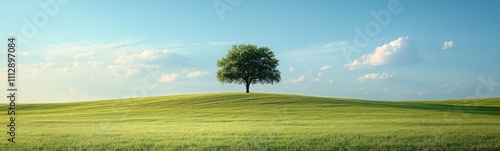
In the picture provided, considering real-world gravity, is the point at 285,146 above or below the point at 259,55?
below

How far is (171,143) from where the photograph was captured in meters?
16.7

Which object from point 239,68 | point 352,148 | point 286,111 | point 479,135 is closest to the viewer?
point 352,148

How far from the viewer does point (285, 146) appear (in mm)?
15977

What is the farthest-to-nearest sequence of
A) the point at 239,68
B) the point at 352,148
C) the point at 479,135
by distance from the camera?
the point at 239,68
the point at 479,135
the point at 352,148

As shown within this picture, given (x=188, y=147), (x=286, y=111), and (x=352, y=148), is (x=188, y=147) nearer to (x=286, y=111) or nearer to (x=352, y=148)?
(x=352, y=148)

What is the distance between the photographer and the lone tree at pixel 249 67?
252 feet

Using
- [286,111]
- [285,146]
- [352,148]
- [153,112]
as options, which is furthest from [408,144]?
[153,112]

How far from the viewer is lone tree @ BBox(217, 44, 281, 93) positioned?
76.7 m

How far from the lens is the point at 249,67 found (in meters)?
76.6

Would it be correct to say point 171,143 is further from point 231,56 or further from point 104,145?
point 231,56

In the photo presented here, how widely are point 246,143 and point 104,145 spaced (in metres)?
5.74

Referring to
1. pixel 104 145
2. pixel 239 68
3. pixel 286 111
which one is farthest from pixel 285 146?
pixel 239 68

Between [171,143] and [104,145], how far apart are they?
2701 mm

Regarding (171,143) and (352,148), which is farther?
(171,143)
